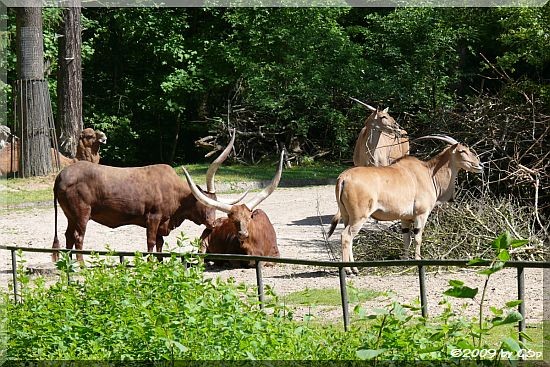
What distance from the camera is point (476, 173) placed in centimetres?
1255

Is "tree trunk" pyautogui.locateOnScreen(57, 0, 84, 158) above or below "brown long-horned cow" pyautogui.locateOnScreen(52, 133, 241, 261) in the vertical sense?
above

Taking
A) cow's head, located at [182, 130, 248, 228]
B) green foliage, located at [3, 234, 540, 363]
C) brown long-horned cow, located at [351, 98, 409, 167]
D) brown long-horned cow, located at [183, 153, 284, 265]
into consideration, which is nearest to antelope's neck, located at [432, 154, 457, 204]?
brown long-horned cow, located at [183, 153, 284, 265]

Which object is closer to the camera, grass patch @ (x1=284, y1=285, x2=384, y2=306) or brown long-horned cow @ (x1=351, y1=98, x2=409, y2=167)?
grass patch @ (x1=284, y1=285, x2=384, y2=306)

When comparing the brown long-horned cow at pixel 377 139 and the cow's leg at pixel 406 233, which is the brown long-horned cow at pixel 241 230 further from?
the brown long-horned cow at pixel 377 139

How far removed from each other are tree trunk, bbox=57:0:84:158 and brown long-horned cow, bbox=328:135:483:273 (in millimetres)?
13121

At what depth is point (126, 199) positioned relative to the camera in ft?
37.7

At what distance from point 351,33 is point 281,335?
24167 mm

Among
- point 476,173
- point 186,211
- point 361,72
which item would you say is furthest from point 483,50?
point 186,211

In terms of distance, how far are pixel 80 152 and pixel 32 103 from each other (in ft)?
4.50

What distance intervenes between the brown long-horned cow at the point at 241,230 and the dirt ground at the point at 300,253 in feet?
0.75

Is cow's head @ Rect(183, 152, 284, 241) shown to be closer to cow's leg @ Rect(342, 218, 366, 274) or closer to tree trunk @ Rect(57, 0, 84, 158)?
cow's leg @ Rect(342, 218, 366, 274)

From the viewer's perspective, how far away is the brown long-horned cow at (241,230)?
11039mm

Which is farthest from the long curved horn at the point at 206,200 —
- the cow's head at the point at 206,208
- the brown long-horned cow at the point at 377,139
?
the brown long-horned cow at the point at 377,139

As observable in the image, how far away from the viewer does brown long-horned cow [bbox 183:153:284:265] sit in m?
11.0
